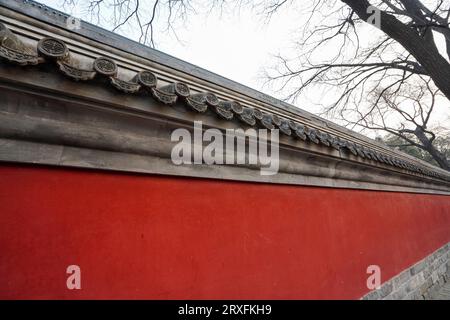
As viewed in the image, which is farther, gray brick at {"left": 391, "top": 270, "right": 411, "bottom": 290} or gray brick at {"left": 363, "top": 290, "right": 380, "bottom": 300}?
gray brick at {"left": 391, "top": 270, "right": 411, "bottom": 290}

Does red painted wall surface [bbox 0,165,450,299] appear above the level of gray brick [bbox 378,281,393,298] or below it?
above

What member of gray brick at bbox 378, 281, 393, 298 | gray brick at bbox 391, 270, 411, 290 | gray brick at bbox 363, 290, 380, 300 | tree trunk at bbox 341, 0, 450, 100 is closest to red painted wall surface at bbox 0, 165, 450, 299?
gray brick at bbox 363, 290, 380, 300

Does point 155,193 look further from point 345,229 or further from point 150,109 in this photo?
point 345,229

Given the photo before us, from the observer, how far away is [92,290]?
118 centimetres

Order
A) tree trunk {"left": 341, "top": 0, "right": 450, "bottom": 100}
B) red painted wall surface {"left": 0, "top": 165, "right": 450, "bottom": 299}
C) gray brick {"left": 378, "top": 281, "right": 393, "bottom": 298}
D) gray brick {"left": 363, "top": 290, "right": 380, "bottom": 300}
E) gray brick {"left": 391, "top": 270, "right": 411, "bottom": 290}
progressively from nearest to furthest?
red painted wall surface {"left": 0, "top": 165, "right": 450, "bottom": 299}
gray brick {"left": 363, "top": 290, "right": 380, "bottom": 300}
gray brick {"left": 378, "top": 281, "right": 393, "bottom": 298}
gray brick {"left": 391, "top": 270, "right": 411, "bottom": 290}
tree trunk {"left": 341, "top": 0, "right": 450, "bottom": 100}

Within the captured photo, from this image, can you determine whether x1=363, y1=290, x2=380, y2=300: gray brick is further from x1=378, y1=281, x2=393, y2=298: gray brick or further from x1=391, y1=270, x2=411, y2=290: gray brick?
x1=391, y1=270, x2=411, y2=290: gray brick

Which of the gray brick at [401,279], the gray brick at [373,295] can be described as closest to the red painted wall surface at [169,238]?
the gray brick at [373,295]

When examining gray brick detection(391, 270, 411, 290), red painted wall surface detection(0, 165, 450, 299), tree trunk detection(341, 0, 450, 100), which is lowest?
gray brick detection(391, 270, 411, 290)

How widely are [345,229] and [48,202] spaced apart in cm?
280

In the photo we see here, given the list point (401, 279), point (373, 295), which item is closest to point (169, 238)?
point (373, 295)

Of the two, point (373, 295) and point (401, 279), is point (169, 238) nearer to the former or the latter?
point (373, 295)

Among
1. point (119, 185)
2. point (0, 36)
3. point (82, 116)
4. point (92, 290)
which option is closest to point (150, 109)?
point (82, 116)

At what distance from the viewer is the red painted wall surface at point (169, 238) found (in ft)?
3.51

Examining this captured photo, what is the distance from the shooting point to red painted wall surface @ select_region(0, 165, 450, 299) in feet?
3.51
